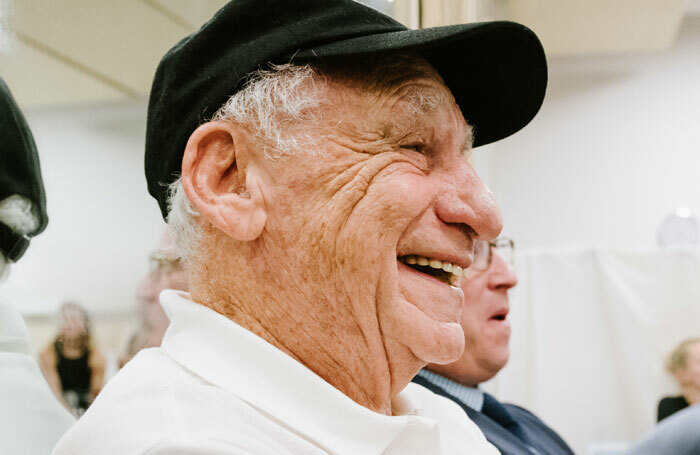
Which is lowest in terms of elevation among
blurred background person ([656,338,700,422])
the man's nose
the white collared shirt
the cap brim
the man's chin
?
the white collared shirt

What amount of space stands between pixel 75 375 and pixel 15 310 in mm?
139

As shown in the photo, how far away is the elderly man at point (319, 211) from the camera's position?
83 cm

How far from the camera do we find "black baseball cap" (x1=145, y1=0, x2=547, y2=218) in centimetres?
87

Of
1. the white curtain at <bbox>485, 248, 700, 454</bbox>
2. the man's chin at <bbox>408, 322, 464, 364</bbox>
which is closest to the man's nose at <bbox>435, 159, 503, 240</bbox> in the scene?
the man's chin at <bbox>408, 322, 464, 364</bbox>

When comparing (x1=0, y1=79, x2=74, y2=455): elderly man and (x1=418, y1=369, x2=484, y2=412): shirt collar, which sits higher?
(x1=418, y1=369, x2=484, y2=412): shirt collar

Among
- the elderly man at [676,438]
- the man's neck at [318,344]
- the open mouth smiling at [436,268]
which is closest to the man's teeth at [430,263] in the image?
the open mouth smiling at [436,268]

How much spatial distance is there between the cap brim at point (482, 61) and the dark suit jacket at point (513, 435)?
23.8 inches

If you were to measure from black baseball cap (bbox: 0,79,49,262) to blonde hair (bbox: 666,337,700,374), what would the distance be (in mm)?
3580

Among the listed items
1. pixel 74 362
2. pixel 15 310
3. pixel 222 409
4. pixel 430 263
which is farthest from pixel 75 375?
pixel 430 263

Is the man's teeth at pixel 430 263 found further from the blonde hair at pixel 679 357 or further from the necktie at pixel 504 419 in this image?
the blonde hair at pixel 679 357

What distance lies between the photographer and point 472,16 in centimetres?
167

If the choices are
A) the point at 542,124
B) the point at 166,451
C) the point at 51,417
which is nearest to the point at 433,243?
the point at 166,451

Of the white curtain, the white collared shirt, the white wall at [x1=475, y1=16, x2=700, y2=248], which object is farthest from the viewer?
the white wall at [x1=475, y1=16, x2=700, y2=248]

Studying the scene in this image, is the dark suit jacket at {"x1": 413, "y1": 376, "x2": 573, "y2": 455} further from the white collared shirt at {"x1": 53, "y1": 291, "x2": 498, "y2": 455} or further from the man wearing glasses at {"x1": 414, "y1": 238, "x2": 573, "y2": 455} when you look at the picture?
the white collared shirt at {"x1": 53, "y1": 291, "x2": 498, "y2": 455}
